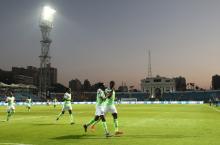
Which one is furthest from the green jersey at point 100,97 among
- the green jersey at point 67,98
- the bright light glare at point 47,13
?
the bright light glare at point 47,13

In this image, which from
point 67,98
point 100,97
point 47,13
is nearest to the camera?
point 100,97

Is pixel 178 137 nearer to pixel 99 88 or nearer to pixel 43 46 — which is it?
pixel 99 88

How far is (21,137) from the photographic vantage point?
1895 centimetres

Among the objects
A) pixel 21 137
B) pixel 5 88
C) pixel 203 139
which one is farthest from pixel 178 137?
pixel 5 88

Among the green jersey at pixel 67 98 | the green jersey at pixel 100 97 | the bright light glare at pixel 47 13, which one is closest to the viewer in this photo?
the green jersey at pixel 100 97

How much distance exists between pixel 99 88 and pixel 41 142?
426 centimetres

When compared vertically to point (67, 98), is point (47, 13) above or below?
above

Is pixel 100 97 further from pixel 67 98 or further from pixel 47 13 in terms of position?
pixel 47 13

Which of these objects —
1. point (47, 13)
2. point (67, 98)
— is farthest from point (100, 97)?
point (47, 13)

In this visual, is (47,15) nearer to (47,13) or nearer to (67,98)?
(47,13)

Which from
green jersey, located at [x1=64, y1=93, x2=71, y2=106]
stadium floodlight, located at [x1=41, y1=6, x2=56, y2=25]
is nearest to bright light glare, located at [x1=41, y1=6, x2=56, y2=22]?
stadium floodlight, located at [x1=41, y1=6, x2=56, y2=25]

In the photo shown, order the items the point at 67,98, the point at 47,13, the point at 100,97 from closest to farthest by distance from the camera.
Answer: the point at 100,97 < the point at 67,98 < the point at 47,13

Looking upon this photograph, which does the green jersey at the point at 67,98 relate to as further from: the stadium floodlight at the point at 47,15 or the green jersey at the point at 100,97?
the stadium floodlight at the point at 47,15

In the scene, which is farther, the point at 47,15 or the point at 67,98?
the point at 47,15
